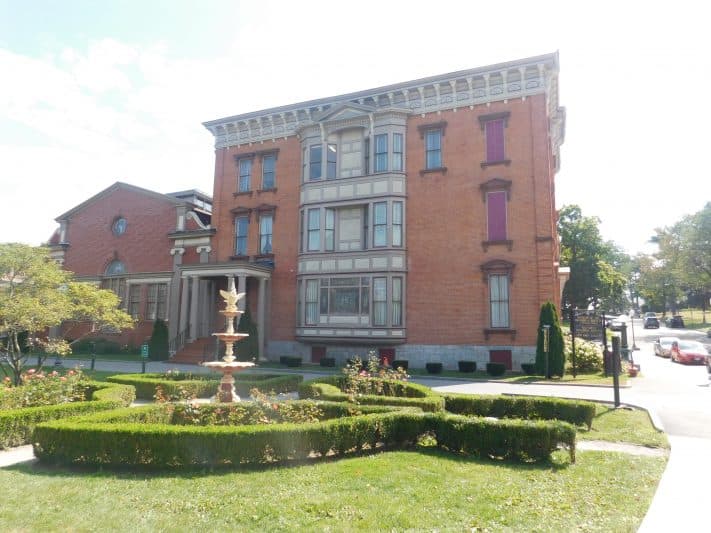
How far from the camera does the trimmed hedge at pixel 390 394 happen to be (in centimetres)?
1105

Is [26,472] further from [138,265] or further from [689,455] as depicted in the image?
[138,265]

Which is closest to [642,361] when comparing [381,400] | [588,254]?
[588,254]

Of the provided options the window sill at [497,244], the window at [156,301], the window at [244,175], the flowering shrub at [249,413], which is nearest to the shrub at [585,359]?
the window sill at [497,244]

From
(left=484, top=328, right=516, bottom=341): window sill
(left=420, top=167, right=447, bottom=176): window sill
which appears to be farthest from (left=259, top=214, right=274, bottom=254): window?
(left=484, top=328, right=516, bottom=341): window sill

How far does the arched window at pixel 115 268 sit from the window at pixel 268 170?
13.0 metres

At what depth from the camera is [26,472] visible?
7723 millimetres

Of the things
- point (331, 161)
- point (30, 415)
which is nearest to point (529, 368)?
point (331, 161)

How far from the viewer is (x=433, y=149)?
2588cm

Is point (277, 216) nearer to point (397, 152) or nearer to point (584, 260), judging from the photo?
point (397, 152)

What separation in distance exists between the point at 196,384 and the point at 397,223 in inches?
553

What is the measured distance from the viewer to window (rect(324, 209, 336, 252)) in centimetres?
2686

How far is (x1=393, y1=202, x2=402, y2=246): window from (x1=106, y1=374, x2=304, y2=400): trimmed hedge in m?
10.7

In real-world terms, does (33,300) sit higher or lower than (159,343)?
higher

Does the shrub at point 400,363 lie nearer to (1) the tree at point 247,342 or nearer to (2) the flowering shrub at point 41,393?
(1) the tree at point 247,342
